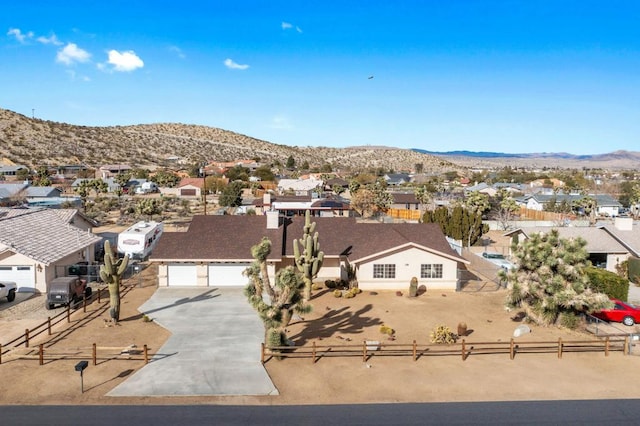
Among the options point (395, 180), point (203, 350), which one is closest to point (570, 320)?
point (203, 350)

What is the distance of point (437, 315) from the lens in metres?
28.8

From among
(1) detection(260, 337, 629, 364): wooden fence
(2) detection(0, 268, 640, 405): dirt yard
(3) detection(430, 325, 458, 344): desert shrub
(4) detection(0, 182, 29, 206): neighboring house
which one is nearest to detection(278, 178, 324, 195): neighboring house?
(4) detection(0, 182, 29, 206): neighboring house

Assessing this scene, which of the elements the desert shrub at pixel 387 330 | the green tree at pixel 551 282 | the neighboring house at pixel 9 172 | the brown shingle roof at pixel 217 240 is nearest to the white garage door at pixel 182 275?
the brown shingle roof at pixel 217 240

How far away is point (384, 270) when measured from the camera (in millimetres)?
34312

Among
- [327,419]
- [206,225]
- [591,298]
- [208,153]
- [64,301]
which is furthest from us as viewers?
[208,153]

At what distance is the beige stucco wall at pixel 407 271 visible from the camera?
3422 cm

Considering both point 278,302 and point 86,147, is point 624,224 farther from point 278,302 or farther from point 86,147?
point 86,147

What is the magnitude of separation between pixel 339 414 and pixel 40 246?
27009 millimetres

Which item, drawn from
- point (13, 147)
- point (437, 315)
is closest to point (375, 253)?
point (437, 315)

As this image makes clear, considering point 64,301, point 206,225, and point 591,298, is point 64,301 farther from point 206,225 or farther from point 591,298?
point 591,298

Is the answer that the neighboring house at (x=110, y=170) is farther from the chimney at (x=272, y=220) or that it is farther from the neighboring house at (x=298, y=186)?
the chimney at (x=272, y=220)

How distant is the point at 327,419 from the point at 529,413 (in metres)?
7.18

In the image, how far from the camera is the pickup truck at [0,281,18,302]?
96.0 feet

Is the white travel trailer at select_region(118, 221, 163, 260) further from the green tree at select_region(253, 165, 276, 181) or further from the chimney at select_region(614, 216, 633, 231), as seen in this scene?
the green tree at select_region(253, 165, 276, 181)
